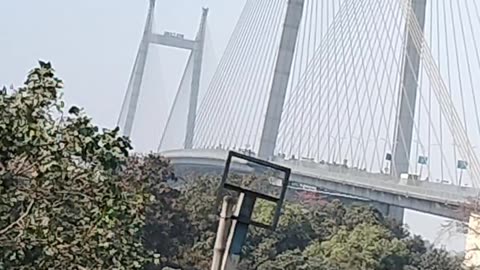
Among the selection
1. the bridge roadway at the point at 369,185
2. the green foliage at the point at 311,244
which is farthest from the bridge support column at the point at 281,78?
the green foliage at the point at 311,244

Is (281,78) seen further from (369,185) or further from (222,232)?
(222,232)

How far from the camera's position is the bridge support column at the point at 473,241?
15766mm

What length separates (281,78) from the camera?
28375mm

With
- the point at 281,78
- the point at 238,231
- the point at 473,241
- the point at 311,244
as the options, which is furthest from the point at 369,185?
the point at 238,231

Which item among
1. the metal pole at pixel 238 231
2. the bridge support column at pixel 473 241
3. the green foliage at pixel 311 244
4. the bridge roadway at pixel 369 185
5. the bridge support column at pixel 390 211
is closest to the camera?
the metal pole at pixel 238 231

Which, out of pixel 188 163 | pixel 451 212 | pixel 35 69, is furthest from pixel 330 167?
pixel 35 69

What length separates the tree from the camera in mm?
3809

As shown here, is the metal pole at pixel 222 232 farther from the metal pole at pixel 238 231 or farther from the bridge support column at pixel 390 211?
the bridge support column at pixel 390 211

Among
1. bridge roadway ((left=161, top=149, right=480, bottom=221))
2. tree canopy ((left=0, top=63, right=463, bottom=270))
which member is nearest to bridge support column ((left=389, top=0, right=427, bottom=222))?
bridge roadway ((left=161, top=149, right=480, bottom=221))

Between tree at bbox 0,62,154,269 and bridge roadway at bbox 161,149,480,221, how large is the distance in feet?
51.2

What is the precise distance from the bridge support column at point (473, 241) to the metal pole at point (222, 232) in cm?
1258

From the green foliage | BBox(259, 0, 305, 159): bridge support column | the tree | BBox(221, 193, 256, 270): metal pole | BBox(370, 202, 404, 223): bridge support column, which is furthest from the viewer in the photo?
BBox(370, 202, 404, 223): bridge support column

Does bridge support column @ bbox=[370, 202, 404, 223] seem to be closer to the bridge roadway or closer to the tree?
→ the bridge roadway

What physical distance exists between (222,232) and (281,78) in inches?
999
